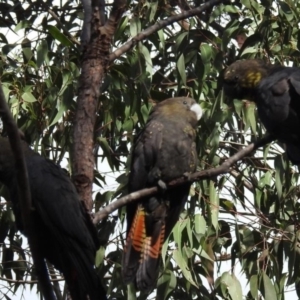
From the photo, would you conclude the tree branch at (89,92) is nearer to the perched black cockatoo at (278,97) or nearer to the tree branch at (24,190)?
the tree branch at (24,190)

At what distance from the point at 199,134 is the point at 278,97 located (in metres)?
0.61

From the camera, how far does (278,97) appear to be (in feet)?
12.2

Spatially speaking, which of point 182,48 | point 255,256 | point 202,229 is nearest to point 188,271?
point 202,229

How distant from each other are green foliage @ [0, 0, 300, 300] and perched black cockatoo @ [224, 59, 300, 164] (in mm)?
206

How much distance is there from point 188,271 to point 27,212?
54.1 inches

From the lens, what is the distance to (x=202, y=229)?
4.00m

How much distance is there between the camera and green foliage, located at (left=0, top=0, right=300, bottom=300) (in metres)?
Result: 4.04

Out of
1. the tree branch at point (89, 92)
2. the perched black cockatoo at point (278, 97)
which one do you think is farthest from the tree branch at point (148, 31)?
the perched black cockatoo at point (278, 97)

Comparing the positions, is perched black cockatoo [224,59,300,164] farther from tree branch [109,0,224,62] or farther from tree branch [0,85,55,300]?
tree branch [0,85,55,300]

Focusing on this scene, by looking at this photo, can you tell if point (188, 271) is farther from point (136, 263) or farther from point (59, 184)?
point (59, 184)

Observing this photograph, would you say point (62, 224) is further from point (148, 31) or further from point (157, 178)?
point (148, 31)

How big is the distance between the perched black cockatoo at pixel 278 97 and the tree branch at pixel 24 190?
1.32 m

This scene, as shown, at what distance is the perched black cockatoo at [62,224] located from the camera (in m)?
3.01

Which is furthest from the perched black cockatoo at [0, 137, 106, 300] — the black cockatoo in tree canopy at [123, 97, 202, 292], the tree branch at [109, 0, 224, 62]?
the tree branch at [109, 0, 224, 62]
